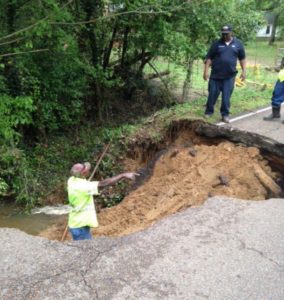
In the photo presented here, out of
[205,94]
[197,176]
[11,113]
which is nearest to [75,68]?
[11,113]

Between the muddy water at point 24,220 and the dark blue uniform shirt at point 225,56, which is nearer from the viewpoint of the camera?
the muddy water at point 24,220

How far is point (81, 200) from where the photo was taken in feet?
20.4

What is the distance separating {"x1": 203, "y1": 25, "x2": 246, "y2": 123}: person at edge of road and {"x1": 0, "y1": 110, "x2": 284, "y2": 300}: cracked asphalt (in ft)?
16.3

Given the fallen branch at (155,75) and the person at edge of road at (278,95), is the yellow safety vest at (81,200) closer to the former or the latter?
the person at edge of road at (278,95)

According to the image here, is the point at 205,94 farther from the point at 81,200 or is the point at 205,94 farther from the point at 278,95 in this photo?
the point at 81,200

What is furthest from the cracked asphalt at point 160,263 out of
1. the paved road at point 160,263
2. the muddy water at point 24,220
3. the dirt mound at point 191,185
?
the muddy water at point 24,220

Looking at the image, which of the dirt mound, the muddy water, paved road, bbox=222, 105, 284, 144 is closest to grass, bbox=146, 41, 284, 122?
paved road, bbox=222, 105, 284, 144

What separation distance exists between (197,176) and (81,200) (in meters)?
2.77

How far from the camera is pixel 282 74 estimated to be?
10.2m

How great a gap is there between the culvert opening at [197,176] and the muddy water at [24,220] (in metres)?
0.70

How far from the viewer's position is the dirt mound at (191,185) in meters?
7.57

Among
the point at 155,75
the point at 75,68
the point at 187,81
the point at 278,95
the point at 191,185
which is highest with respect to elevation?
the point at 75,68

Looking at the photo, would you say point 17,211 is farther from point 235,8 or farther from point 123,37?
point 235,8

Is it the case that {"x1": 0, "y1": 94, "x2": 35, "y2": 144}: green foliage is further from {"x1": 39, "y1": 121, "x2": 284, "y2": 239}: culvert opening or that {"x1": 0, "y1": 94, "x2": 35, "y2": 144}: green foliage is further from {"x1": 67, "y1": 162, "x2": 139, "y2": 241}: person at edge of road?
{"x1": 67, "y1": 162, "x2": 139, "y2": 241}: person at edge of road
